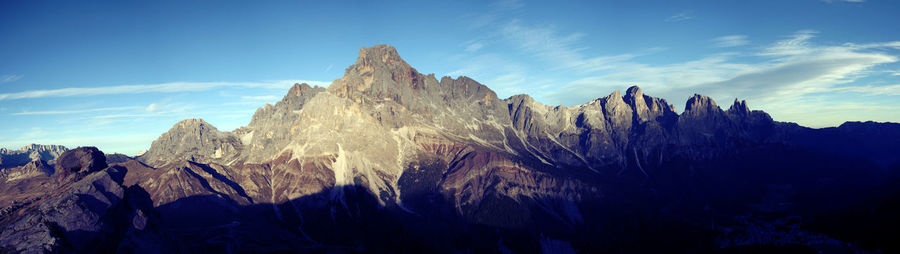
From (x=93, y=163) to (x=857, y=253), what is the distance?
249914 mm

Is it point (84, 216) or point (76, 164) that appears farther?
point (76, 164)

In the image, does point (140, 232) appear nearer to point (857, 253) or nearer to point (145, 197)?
point (145, 197)

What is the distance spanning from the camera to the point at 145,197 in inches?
3740

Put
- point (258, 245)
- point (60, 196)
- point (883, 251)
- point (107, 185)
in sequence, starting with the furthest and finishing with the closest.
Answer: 1. point (258, 245)
2. point (883, 251)
3. point (107, 185)
4. point (60, 196)

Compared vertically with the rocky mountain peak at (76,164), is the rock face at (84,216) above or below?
below

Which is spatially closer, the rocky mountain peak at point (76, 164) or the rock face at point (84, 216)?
the rock face at point (84, 216)

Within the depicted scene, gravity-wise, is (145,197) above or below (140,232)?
above

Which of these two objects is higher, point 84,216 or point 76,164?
point 76,164

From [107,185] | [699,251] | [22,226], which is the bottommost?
[699,251]

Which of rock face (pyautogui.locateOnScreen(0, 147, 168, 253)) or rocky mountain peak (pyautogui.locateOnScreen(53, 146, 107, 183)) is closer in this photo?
rock face (pyautogui.locateOnScreen(0, 147, 168, 253))

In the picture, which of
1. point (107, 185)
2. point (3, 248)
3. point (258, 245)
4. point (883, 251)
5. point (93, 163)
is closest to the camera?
point (3, 248)

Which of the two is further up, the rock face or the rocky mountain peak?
the rocky mountain peak

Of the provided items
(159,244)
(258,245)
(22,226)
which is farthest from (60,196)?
(258,245)

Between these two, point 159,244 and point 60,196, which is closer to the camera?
point 60,196
